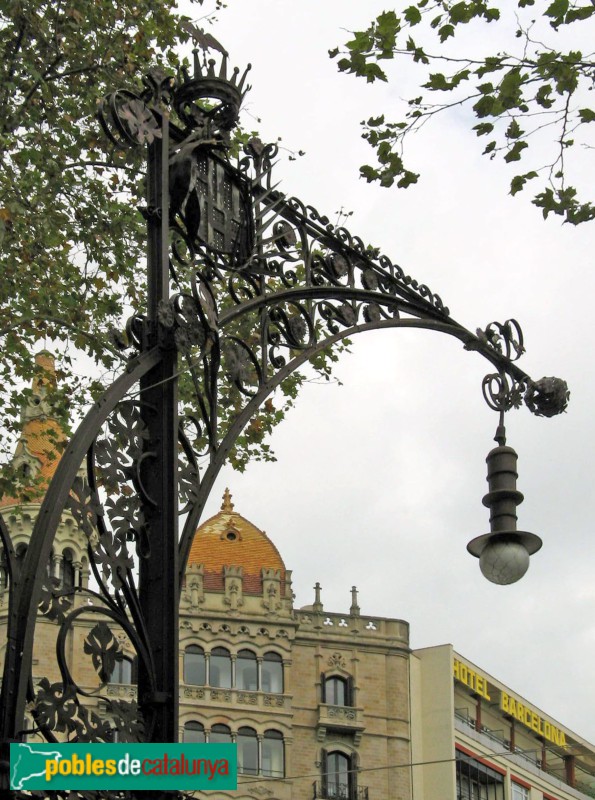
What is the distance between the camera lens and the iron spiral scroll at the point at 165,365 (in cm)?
627

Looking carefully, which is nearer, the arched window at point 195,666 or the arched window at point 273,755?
the arched window at point 273,755

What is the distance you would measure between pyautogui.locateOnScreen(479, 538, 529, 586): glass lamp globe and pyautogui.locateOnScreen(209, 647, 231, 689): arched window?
50.6 meters

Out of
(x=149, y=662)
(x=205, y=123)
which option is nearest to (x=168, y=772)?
(x=149, y=662)

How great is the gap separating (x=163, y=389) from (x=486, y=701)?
6037cm

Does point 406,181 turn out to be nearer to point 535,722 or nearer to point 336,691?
point 336,691

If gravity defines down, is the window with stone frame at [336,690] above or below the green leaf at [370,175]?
above

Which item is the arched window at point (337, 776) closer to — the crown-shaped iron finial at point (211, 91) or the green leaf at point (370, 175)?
the green leaf at point (370, 175)

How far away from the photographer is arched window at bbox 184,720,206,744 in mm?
57312

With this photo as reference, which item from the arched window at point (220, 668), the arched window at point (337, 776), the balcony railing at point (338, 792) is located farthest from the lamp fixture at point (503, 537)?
the arched window at point (220, 668)

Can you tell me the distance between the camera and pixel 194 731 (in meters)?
57.7

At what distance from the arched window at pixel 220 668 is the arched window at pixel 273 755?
7.91 ft

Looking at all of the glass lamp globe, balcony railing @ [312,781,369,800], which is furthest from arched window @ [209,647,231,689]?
the glass lamp globe

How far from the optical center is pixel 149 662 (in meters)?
6.73

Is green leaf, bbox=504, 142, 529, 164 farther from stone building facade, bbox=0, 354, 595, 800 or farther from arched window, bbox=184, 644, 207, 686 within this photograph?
arched window, bbox=184, 644, 207, 686
